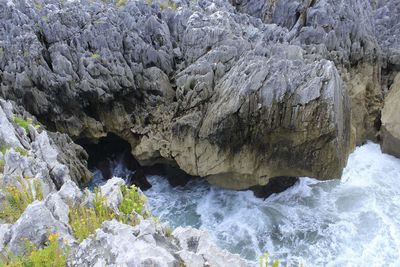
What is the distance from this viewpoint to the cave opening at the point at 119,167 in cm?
2427

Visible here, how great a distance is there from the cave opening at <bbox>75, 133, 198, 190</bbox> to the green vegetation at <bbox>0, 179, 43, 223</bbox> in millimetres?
13924

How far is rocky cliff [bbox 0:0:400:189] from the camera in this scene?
63.2 ft

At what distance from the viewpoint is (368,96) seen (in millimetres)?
27109

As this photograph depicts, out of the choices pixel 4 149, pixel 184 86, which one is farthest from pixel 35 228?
pixel 184 86

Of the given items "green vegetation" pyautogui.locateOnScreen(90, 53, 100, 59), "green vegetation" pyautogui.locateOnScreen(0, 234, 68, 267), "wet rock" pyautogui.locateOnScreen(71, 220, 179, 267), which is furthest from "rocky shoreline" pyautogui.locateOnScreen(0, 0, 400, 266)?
"wet rock" pyautogui.locateOnScreen(71, 220, 179, 267)

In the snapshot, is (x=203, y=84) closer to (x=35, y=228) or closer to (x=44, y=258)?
(x=35, y=228)

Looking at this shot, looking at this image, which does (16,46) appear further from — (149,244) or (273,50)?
(149,244)

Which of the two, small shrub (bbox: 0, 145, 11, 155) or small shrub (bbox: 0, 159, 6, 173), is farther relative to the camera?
small shrub (bbox: 0, 145, 11, 155)

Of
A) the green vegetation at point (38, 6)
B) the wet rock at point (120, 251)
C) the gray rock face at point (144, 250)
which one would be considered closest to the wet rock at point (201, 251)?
the gray rock face at point (144, 250)

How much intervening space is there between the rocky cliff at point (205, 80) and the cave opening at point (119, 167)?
5.98ft

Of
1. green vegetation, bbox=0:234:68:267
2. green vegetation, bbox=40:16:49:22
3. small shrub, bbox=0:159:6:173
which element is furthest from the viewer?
green vegetation, bbox=40:16:49:22

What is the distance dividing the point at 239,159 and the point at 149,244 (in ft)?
44.7

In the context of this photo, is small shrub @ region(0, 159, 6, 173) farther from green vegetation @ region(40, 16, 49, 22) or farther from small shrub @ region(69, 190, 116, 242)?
green vegetation @ region(40, 16, 49, 22)

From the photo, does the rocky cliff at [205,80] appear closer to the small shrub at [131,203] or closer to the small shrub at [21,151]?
the small shrub at [21,151]
